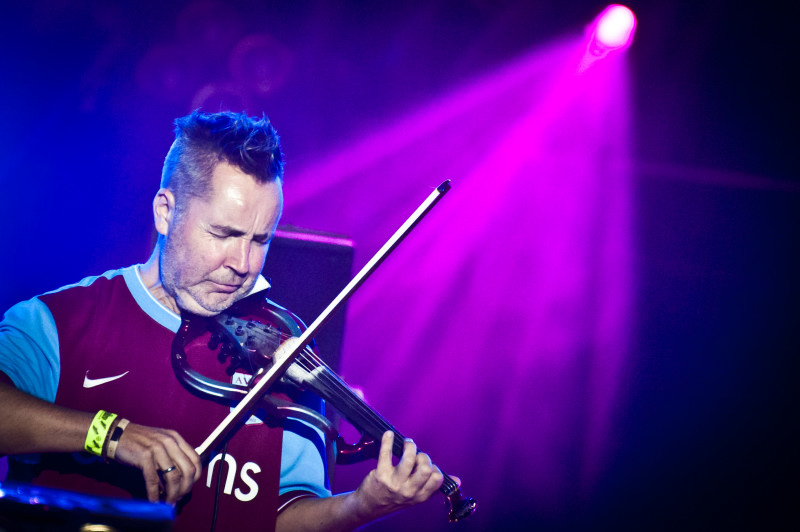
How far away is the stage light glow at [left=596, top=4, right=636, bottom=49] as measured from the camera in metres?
3.43

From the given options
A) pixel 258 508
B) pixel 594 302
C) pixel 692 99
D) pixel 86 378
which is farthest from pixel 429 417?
pixel 692 99

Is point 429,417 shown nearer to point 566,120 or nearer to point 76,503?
point 566,120

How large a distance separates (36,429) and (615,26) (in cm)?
378

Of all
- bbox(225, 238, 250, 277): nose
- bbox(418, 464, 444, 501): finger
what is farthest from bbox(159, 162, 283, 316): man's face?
bbox(418, 464, 444, 501): finger

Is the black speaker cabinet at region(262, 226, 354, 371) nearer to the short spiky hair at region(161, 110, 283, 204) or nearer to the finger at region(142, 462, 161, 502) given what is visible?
the short spiky hair at region(161, 110, 283, 204)

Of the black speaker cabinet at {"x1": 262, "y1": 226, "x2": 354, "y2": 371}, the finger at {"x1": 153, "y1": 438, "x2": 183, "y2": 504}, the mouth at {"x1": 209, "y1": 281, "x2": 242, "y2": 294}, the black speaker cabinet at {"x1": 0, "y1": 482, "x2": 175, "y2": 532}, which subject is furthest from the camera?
the black speaker cabinet at {"x1": 262, "y1": 226, "x2": 354, "y2": 371}

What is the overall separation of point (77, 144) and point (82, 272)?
2.23ft

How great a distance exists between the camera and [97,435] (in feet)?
3.71

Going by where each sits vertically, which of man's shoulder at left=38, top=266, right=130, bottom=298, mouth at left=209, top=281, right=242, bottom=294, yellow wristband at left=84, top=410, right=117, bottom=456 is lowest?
yellow wristband at left=84, top=410, right=117, bottom=456

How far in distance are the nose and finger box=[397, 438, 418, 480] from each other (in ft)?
2.13

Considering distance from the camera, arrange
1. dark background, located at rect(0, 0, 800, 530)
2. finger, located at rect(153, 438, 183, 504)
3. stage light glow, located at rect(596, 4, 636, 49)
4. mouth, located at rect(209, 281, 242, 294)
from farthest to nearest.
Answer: stage light glow, located at rect(596, 4, 636, 49), dark background, located at rect(0, 0, 800, 530), mouth, located at rect(209, 281, 242, 294), finger, located at rect(153, 438, 183, 504)

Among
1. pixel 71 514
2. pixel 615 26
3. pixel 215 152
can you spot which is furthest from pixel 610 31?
pixel 71 514

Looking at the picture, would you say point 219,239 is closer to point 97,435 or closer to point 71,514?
point 97,435

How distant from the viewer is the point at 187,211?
4.73 ft
